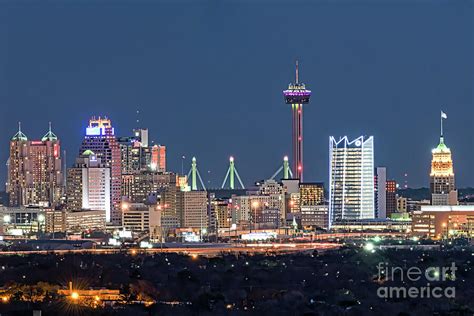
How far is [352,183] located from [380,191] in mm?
6882

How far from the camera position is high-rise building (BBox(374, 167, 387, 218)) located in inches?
7180

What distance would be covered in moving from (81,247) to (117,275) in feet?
165

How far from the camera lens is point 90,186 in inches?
6929

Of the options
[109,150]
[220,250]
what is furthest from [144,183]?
[220,250]

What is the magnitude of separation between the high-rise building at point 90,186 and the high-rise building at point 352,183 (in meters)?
20.6

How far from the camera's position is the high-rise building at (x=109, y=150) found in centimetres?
17800

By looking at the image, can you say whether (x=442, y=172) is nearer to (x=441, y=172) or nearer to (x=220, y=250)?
(x=441, y=172)

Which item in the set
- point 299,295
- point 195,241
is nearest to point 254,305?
point 299,295

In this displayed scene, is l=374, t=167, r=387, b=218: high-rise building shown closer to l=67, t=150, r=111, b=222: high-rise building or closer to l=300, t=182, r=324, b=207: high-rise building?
l=300, t=182, r=324, b=207: high-rise building

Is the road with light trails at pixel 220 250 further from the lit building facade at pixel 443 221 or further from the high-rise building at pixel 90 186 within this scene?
the high-rise building at pixel 90 186

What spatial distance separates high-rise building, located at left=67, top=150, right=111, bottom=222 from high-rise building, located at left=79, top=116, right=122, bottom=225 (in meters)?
0.82

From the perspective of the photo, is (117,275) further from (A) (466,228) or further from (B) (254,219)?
(B) (254,219)

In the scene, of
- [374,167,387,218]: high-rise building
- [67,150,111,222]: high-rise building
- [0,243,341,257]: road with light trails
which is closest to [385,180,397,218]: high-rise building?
[374,167,387,218]: high-rise building

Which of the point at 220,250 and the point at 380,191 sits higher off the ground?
the point at 380,191
